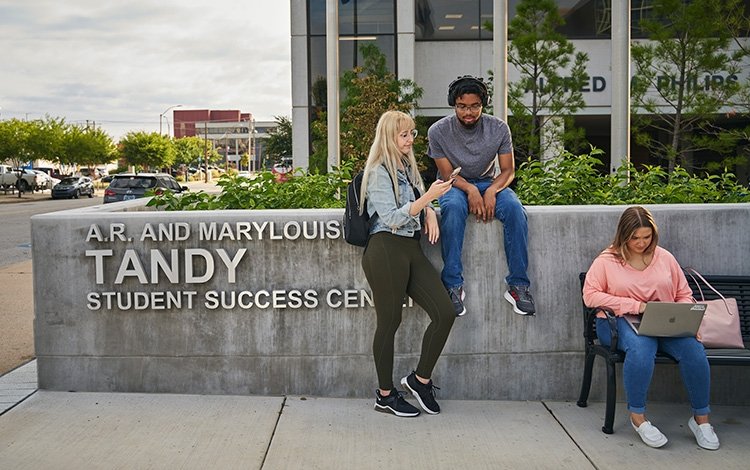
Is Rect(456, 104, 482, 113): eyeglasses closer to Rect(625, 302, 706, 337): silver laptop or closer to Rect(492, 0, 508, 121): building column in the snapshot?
Rect(625, 302, 706, 337): silver laptop

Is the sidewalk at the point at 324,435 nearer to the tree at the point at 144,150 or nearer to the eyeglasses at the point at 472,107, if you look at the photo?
the eyeglasses at the point at 472,107

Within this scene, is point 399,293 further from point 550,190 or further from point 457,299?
point 550,190

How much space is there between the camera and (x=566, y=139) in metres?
20.0

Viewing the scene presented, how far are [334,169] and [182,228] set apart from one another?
1.93 metres

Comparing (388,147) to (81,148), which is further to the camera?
(81,148)

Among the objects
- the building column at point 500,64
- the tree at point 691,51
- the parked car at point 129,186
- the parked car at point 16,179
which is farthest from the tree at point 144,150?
the building column at point 500,64

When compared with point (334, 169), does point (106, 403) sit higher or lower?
lower

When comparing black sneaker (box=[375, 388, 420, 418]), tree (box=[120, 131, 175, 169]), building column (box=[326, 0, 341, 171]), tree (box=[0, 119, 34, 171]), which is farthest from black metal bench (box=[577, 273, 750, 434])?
tree (box=[120, 131, 175, 169])

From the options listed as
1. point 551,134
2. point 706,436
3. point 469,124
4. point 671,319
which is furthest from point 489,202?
point 551,134

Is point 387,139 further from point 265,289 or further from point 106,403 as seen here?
point 106,403

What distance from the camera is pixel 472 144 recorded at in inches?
241

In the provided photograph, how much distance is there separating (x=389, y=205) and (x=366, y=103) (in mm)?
17402

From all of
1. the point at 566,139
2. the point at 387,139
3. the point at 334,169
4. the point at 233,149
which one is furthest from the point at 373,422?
the point at 233,149

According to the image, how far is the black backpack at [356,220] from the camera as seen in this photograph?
5.54m
